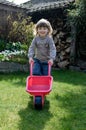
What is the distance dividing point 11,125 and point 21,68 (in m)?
5.42

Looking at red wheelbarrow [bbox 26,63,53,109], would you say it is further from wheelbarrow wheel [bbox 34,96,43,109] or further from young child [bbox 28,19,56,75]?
young child [bbox 28,19,56,75]

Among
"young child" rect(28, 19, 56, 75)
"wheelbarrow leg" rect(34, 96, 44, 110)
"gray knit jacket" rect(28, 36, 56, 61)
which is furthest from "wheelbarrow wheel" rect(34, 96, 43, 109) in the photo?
"gray knit jacket" rect(28, 36, 56, 61)

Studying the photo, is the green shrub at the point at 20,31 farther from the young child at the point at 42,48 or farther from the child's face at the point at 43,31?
the child's face at the point at 43,31

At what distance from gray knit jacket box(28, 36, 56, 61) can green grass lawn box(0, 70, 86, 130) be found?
792 mm

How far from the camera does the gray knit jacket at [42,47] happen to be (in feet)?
22.6

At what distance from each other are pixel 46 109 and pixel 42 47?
1.46 meters

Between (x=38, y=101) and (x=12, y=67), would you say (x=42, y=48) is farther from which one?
(x=12, y=67)

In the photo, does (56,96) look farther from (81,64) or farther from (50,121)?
(81,64)

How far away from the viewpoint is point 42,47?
22.9 ft

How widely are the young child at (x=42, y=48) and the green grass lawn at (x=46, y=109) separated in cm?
59

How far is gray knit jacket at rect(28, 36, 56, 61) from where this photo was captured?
6.88 meters

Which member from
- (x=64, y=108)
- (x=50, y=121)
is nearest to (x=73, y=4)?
(x=64, y=108)

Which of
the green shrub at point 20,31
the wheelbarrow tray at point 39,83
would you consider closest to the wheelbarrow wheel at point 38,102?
the wheelbarrow tray at point 39,83

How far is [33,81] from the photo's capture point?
20.9 ft
